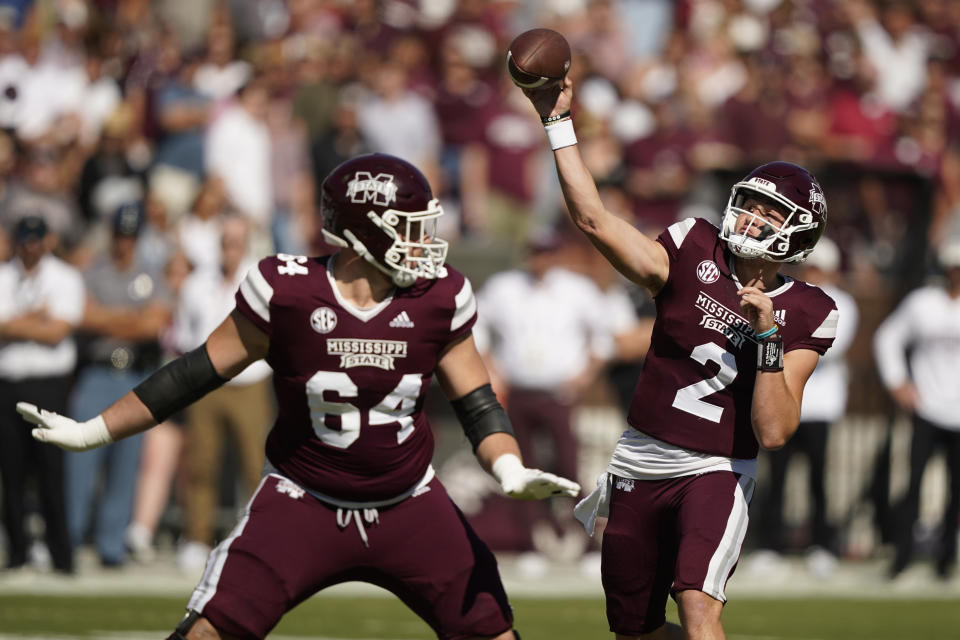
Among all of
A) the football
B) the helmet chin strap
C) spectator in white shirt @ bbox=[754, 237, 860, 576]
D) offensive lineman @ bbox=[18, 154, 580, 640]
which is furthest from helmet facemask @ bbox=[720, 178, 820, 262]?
spectator in white shirt @ bbox=[754, 237, 860, 576]

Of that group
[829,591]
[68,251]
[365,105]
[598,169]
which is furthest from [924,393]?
[68,251]

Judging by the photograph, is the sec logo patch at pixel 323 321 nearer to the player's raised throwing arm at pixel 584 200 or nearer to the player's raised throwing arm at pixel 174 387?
the player's raised throwing arm at pixel 174 387

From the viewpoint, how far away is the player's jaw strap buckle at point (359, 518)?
197 inches

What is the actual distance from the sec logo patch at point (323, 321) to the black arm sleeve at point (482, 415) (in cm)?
59

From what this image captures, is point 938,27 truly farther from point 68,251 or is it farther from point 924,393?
point 68,251

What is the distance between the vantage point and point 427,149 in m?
12.9

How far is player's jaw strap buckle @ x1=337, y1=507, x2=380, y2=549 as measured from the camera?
5016mm

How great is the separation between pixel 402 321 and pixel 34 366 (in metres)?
5.34

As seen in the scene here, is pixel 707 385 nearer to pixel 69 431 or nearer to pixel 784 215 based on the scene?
pixel 784 215

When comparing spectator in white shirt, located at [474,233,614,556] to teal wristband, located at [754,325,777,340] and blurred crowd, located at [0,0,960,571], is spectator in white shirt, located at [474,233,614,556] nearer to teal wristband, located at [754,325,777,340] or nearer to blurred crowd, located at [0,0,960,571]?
blurred crowd, located at [0,0,960,571]

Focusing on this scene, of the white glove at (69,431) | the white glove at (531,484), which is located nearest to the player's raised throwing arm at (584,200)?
the white glove at (531,484)

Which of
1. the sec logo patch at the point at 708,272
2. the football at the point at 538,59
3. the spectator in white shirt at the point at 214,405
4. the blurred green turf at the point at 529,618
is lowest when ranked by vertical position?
the blurred green turf at the point at 529,618

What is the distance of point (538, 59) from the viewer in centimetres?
500

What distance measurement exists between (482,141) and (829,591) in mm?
5036
